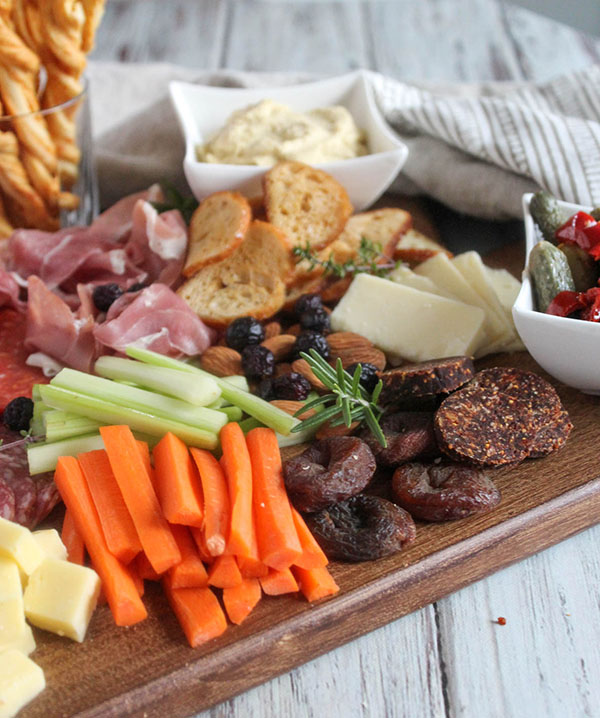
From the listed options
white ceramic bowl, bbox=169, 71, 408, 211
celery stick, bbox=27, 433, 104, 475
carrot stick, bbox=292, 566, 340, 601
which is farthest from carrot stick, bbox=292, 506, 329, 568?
white ceramic bowl, bbox=169, 71, 408, 211

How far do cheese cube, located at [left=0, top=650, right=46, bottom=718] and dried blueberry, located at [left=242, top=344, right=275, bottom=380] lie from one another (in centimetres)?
95

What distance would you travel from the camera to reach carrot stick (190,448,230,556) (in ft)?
5.18

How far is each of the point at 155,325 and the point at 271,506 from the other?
2.59 ft

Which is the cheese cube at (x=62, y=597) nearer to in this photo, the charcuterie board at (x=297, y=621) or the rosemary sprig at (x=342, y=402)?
the charcuterie board at (x=297, y=621)

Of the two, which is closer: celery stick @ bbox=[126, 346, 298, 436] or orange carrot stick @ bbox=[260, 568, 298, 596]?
orange carrot stick @ bbox=[260, 568, 298, 596]

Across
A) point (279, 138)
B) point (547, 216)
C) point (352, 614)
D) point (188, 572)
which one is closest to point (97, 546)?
point (188, 572)

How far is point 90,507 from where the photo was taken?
170 cm

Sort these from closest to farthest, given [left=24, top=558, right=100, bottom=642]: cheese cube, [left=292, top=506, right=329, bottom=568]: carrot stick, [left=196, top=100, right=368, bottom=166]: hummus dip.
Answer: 1. [left=24, top=558, right=100, bottom=642]: cheese cube
2. [left=292, top=506, right=329, bottom=568]: carrot stick
3. [left=196, top=100, right=368, bottom=166]: hummus dip

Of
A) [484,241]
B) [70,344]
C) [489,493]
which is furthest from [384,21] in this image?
[489,493]

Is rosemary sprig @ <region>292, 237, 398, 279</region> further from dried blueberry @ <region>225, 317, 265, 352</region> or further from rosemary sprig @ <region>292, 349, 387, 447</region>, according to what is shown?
rosemary sprig @ <region>292, 349, 387, 447</region>

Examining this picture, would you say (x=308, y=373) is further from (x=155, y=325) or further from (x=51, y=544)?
(x=51, y=544)

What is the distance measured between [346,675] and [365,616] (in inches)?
4.7

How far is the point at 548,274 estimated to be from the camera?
2012 mm

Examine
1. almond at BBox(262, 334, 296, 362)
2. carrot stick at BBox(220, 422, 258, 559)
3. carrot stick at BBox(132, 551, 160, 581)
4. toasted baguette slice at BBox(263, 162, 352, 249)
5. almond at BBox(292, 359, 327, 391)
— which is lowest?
carrot stick at BBox(132, 551, 160, 581)
